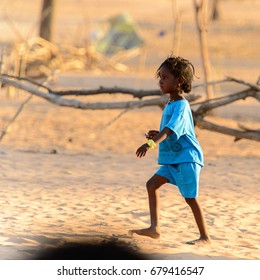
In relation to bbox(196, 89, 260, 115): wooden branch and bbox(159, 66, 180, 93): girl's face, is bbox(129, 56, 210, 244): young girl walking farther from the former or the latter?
bbox(196, 89, 260, 115): wooden branch

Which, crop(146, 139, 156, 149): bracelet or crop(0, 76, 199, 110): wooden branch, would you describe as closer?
crop(146, 139, 156, 149): bracelet

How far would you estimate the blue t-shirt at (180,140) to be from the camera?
645 centimetres

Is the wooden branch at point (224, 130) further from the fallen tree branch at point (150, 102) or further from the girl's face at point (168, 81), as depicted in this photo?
the girl's face at point (168, 81)

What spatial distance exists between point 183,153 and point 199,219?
0.51 meters

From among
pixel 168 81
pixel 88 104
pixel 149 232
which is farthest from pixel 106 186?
pixel 168 81

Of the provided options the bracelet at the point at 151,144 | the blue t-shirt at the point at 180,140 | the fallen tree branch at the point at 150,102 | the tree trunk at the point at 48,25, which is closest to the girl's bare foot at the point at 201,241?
the blue t-shirt at the point at 180,140

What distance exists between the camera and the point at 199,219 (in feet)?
22.0

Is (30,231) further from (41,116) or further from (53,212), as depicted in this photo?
(41,116)

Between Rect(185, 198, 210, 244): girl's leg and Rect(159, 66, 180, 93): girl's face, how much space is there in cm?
79

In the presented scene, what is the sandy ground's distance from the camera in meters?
6.87

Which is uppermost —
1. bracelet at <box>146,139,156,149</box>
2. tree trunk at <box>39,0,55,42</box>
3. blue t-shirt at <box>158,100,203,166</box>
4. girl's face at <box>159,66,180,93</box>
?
tree trunk at <box>39,0,55,42</box>

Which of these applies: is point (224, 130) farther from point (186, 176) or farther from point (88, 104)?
point (186, 176)

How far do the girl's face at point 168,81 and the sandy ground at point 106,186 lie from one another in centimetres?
110

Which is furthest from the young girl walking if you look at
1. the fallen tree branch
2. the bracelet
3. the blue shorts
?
the fallen tree branch
